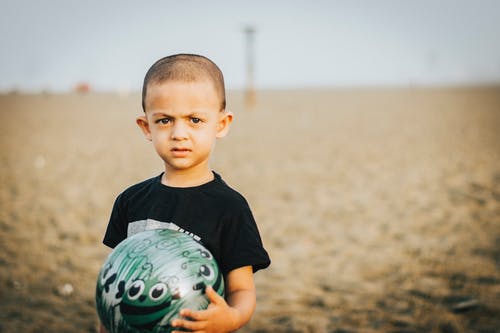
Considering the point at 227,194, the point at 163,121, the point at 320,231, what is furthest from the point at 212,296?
the point at 320,231

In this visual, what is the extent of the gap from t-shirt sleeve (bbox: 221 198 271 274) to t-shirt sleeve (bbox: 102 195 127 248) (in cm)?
58

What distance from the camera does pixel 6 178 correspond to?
1225cm

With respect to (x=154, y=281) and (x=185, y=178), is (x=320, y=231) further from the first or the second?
(x=154, y=281)

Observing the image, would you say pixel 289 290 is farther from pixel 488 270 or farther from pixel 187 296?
pixel 187 296

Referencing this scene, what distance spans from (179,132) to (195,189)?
0.29 metres

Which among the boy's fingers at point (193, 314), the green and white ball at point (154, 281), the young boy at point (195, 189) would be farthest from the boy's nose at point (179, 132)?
the boy's fingers at point (193, 314)

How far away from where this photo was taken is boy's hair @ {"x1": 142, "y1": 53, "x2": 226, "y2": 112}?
2170 millimetres

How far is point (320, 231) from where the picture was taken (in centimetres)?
827

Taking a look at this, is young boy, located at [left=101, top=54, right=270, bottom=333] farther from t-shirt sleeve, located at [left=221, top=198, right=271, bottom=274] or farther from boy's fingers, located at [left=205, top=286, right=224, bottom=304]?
boy's fingers, located at [left=205, top=286, right=224, bottom=304]

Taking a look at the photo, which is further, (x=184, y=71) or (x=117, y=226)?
(x=117, y=226)

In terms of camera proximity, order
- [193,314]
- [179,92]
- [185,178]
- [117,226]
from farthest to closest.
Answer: [117,226], [185,178], [179,92], [193,314]

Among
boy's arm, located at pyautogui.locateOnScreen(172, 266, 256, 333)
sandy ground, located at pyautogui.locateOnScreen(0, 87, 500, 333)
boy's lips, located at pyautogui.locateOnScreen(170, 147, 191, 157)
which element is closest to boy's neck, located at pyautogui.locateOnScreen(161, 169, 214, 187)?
boy's lips, located at pyautogui.locateOnScreen(170, 147, 191, 157)

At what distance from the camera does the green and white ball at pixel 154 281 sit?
195cm

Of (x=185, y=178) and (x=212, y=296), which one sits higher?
(x=185, y=178)
